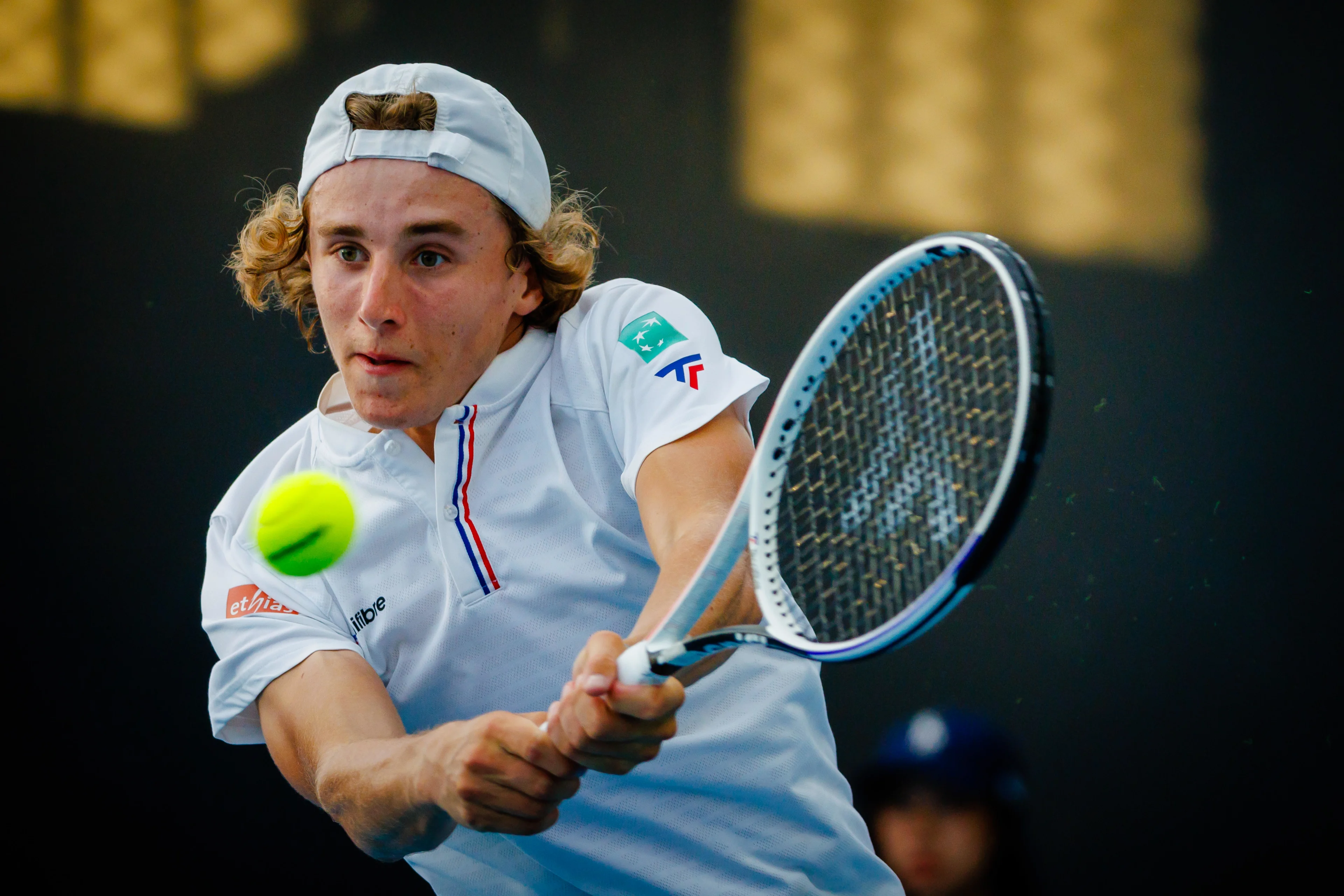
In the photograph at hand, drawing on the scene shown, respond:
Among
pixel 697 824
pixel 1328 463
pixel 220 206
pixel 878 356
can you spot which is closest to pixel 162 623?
pixel 220 206

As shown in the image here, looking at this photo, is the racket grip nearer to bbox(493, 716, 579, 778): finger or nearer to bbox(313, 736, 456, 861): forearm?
bbox(493, 716, 579, 778): finger

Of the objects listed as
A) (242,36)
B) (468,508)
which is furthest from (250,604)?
(242,36)

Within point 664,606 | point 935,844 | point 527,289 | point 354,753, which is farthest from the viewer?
point 935,844

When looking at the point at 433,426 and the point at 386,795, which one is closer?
the point at 386,795

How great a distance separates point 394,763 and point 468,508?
0.92 ft

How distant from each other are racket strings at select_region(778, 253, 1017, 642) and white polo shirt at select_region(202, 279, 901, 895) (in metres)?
0.14

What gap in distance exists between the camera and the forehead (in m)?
1.14

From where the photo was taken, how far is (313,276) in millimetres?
1228

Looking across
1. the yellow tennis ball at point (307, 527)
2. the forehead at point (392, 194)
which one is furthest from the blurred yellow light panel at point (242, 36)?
the yellow tennis ball at point (307, 527)

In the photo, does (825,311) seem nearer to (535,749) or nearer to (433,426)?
(433,426)

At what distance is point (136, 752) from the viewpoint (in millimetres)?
1890

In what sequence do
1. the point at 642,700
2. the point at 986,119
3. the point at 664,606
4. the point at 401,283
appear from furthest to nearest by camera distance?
the point at 986,119, the point at 401,283, the point at 664,606, the point at 642,700

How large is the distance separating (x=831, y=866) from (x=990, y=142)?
1.18 metres

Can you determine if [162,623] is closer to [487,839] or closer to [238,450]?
[238,450]
